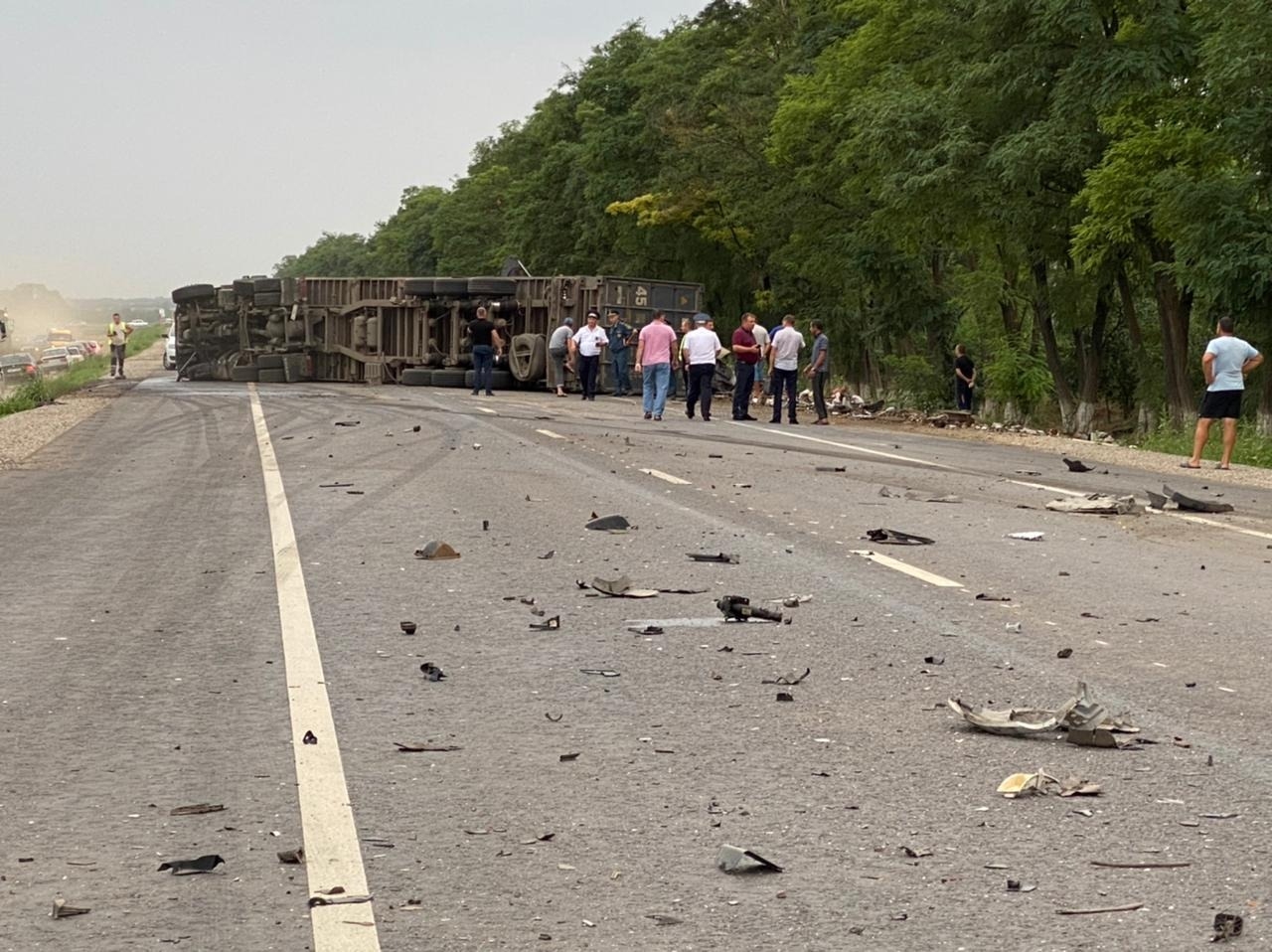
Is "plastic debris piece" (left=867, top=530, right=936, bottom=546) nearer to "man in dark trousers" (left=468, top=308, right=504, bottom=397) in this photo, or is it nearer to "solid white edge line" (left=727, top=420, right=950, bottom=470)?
"solid white edge line" (left=727, top=420, right=950, bottom=470)

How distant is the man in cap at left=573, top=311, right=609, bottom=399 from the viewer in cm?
3769

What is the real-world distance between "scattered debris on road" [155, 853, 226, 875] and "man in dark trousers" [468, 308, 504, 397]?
31425 mm

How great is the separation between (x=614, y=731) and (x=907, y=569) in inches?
194

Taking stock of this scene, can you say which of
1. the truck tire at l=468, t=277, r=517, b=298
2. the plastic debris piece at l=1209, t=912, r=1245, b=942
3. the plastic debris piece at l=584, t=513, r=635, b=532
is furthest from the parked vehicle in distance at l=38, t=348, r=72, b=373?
the plastic debris piece at l=1209, t=912, r=1245, b=942

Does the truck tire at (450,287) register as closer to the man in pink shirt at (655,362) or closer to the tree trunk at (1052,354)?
the tree trunk at (1052,354)

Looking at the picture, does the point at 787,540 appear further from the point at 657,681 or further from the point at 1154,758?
the point at 1154,758

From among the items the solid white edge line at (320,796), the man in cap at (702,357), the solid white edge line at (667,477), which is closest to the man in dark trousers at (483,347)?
the man in cap at (702,357)

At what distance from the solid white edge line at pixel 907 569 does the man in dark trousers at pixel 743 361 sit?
725 inches

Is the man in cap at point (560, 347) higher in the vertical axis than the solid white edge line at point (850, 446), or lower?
higher

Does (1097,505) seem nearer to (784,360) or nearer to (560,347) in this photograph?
(784,360)

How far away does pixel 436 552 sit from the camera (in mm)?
12039

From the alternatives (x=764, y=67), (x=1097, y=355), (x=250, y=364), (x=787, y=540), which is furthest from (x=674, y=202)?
(x=787, y=540)

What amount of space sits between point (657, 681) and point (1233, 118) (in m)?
22.0

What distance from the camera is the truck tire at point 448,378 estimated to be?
44312 mm
